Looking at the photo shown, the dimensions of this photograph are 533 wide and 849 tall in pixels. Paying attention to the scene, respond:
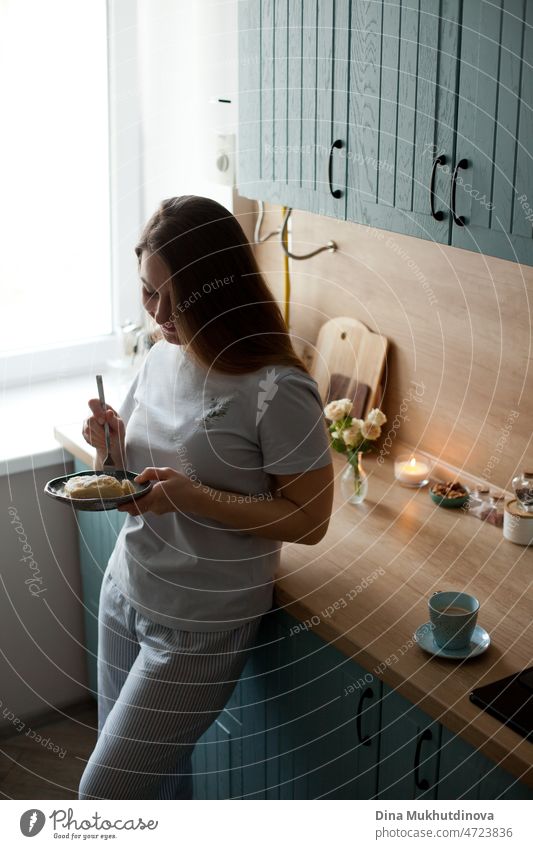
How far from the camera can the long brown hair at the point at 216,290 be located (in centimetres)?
155

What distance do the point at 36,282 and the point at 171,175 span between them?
1.43 feet

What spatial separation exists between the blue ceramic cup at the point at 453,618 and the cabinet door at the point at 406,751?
11 cm

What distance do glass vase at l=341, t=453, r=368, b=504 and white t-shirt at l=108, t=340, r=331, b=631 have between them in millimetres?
347

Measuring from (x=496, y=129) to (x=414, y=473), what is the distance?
820mm

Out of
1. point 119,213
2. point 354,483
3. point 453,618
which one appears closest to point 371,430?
point 354,483

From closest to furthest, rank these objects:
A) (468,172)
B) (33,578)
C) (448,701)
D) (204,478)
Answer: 1. (448,701)
2. (468,172)
3. (204,478)
4. (33,578)

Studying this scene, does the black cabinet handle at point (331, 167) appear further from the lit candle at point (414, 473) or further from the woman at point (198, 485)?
the lit candle at point (414, 473)

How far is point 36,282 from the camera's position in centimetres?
269

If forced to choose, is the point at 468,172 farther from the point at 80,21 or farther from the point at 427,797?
the point at 80,21

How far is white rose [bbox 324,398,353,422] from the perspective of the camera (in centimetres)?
212

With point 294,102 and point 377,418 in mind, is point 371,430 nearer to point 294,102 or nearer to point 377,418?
point 377,418

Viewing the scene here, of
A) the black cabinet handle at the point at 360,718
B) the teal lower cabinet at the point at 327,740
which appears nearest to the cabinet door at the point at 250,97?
the teal lower cabinet at the point at 327,740

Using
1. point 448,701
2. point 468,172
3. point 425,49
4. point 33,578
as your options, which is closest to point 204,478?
point 448,701

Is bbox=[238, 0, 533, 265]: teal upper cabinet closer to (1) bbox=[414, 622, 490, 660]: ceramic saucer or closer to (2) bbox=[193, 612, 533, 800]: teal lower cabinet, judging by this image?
(1) bbox=[414, 622, 490, 660]: ceramic saucer
